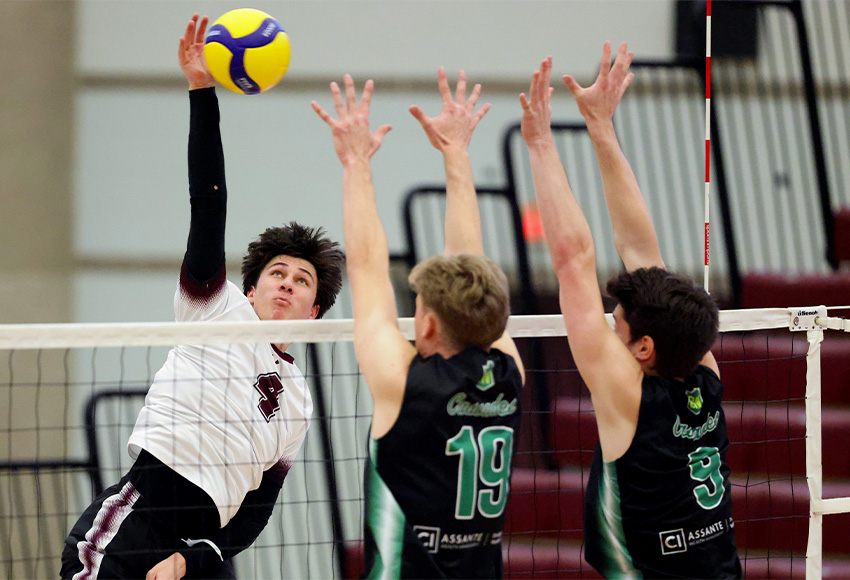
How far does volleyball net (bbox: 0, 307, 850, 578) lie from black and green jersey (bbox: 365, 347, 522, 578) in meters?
0.54

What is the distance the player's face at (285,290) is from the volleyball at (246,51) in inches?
25.5

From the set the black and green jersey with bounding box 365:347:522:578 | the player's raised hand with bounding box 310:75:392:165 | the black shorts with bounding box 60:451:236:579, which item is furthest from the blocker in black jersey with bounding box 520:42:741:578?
the black shorts with bounding box 60:451:236:579

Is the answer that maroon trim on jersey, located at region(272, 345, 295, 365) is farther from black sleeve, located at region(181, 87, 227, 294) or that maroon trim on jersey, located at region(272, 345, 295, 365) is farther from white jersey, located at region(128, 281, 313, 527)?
black sleeve, located at region(181, 87, 227, 294)

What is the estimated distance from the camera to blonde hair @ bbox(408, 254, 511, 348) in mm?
2252

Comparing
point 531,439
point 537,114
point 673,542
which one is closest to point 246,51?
point 537,114

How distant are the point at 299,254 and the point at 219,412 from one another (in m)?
0.67

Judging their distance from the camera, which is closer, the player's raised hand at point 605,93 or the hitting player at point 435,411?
the hitting player at point 435,411

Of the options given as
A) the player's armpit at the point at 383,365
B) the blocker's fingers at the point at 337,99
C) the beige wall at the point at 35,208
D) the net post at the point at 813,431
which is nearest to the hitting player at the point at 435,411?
the player's armpit at the point at 383,365

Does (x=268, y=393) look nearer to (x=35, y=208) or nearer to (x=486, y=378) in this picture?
(x=486, y=378)

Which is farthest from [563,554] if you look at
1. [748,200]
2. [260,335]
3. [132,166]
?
[132,166]

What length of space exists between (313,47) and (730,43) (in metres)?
3.02

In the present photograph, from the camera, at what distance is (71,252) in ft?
21.9

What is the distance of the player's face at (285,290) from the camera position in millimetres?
3275

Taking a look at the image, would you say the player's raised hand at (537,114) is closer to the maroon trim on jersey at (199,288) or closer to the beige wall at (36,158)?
the maroon trim on jersey at (199,288)
